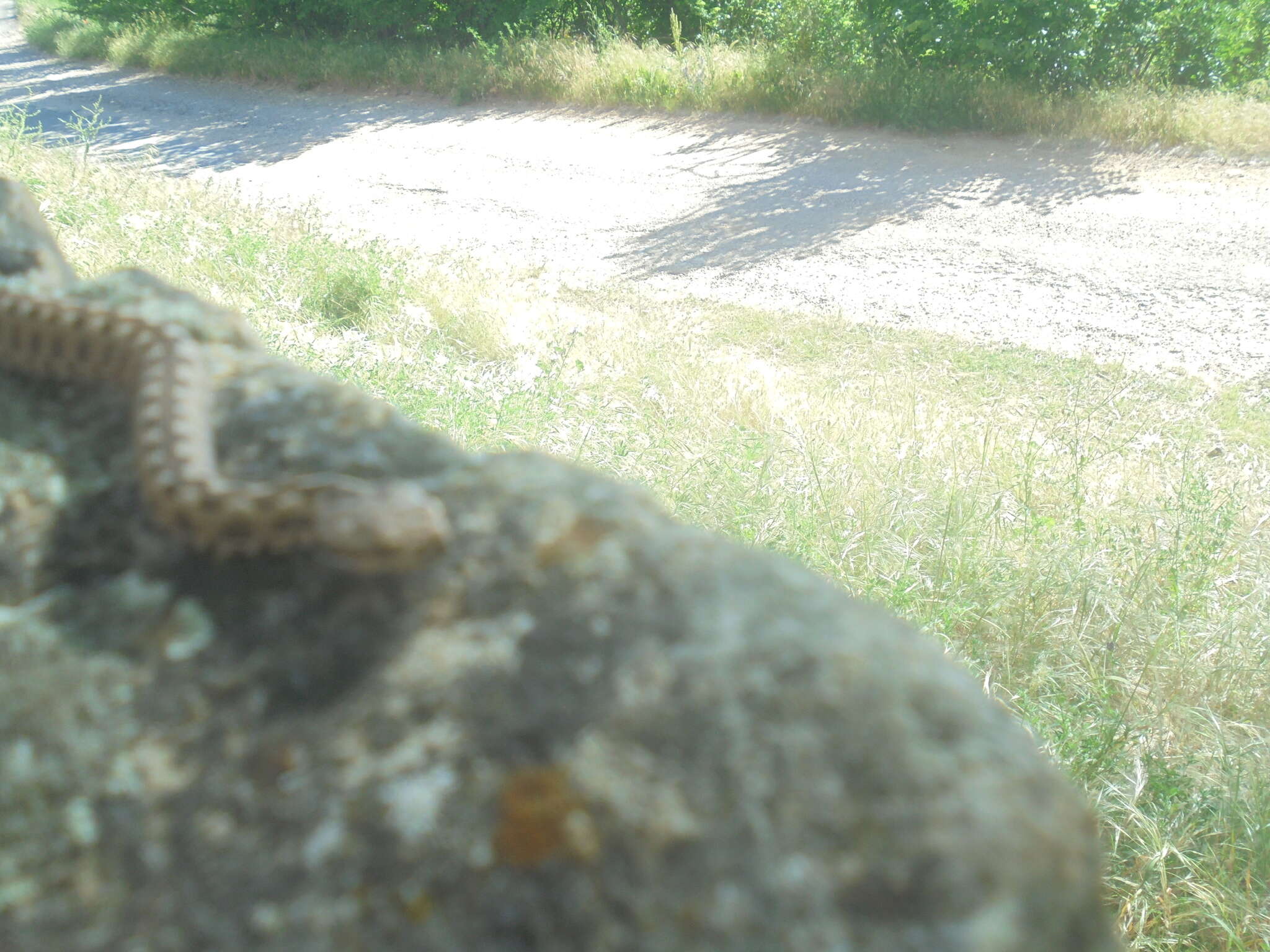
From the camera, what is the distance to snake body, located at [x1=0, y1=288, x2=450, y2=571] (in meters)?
1.20

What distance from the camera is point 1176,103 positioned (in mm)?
9688

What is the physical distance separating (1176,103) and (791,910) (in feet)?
36.4

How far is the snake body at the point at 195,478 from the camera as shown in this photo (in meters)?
1.20

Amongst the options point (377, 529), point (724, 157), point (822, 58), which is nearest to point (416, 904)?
point (377, 529)

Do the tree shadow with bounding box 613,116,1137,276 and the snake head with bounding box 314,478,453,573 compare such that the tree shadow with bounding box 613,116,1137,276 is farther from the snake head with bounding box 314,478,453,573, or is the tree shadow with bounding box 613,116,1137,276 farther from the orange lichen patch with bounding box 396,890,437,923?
the orange lichen patch with bounding box 396,890,437,923

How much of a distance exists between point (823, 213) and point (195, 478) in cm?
872

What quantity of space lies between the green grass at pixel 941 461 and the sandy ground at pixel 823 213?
666mm

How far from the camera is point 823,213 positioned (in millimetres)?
9250

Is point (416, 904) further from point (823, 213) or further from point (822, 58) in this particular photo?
point (822, 58)

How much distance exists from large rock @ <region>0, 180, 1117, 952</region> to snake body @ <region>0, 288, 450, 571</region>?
0.03m

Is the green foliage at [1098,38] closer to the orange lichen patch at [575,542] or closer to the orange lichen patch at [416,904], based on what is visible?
the orange lichen patch at [575,542]

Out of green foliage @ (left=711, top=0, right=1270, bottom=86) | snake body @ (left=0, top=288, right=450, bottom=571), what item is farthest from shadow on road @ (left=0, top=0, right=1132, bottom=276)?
snake body @ (left=0, top=288, right=450, bottom=571)

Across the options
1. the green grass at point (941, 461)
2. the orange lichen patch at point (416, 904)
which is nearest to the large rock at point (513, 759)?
the orange lichen patch at point (416, 904)

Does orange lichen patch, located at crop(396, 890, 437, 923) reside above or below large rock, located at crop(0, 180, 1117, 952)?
below
